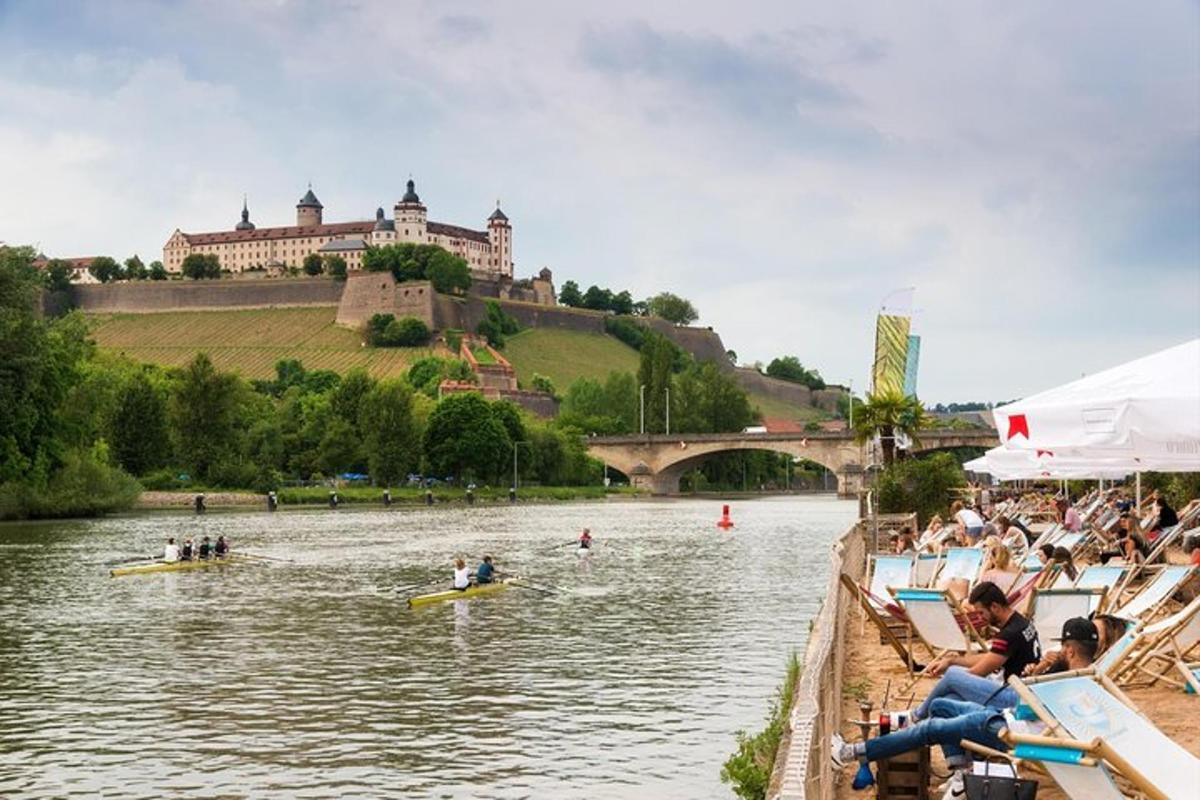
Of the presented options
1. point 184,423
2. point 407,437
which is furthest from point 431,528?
point 407,437

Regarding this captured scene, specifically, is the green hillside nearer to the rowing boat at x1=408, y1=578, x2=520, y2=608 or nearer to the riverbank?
the riverbank

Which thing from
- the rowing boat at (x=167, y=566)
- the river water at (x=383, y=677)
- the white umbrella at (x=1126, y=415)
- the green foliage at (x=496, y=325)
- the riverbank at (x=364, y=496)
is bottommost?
the river water at (x=383, y=677)

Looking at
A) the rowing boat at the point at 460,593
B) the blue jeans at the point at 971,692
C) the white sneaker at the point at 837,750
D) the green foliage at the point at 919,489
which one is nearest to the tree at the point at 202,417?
the green foliage at the point at 919,489

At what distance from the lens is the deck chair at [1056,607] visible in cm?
1220

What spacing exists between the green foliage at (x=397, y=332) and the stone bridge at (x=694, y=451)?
44.8 m

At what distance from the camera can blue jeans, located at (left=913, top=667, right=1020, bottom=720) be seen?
7.89m

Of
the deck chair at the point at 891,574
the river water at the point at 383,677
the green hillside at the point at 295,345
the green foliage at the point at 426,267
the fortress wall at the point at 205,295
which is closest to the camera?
the river water at the point at 383,677

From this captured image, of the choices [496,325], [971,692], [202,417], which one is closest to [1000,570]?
[971,692]

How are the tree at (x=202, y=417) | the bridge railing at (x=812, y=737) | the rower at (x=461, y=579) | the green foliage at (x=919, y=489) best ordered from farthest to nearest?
the tree at (x=202, y=417) < the green foliage at (x=919, y=489) < the rower at (x=461, y=579) < the bridge railing at (x=812, y=737)

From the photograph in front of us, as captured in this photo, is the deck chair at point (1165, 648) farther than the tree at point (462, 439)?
No

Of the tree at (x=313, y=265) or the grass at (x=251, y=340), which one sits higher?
the tree at (x=313, y=265)

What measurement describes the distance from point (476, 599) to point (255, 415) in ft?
233

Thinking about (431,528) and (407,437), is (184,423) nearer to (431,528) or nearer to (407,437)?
(407,437)

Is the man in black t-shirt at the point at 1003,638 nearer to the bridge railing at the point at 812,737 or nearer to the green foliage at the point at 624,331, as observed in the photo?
the bridge railing at the point at 812,737
